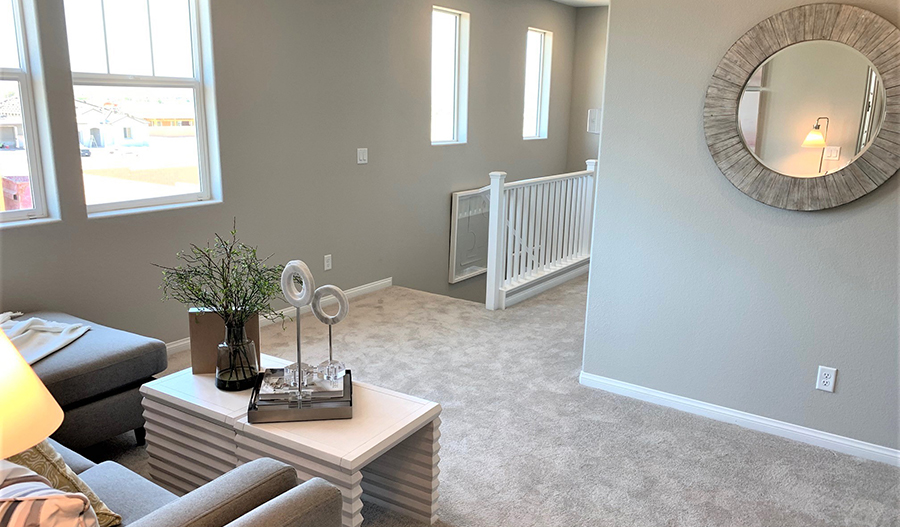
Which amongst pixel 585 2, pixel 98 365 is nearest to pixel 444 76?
pixel 585 2

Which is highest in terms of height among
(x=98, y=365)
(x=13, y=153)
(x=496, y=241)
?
(x=13, y=153)

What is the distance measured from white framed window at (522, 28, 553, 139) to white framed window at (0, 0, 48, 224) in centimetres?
469

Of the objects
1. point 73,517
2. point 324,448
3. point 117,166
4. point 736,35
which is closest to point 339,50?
point 117,166

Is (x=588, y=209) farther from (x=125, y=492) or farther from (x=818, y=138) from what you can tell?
(x=125, y=492)

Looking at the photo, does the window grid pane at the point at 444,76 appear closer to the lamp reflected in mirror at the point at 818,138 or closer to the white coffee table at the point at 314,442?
the lamp reflected in mirror at the point at 818,138

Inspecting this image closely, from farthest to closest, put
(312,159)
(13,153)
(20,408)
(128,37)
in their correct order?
1. (312,159)
2. (128,37)
3. (13,153)
4. (20,408)

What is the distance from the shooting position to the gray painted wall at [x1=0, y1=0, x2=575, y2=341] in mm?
3342

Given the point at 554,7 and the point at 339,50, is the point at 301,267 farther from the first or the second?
the point at 554,7

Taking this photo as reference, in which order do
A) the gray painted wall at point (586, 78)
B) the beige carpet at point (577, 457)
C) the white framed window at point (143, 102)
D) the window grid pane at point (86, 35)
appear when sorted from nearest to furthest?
the beige carpet at point (577, 457)
the window grid pane at point (86, 35)
the white framed window at point (143, 102)
the gray painted wall at point (586, 78)

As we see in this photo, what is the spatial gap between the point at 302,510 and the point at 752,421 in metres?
2.40

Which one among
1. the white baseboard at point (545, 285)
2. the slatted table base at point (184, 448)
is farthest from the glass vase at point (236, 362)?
the white baseboard at point (545, 285)

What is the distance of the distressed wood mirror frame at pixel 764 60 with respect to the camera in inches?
99.1

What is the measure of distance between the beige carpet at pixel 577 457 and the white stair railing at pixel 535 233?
89 centimetres

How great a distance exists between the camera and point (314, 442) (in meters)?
1.90
